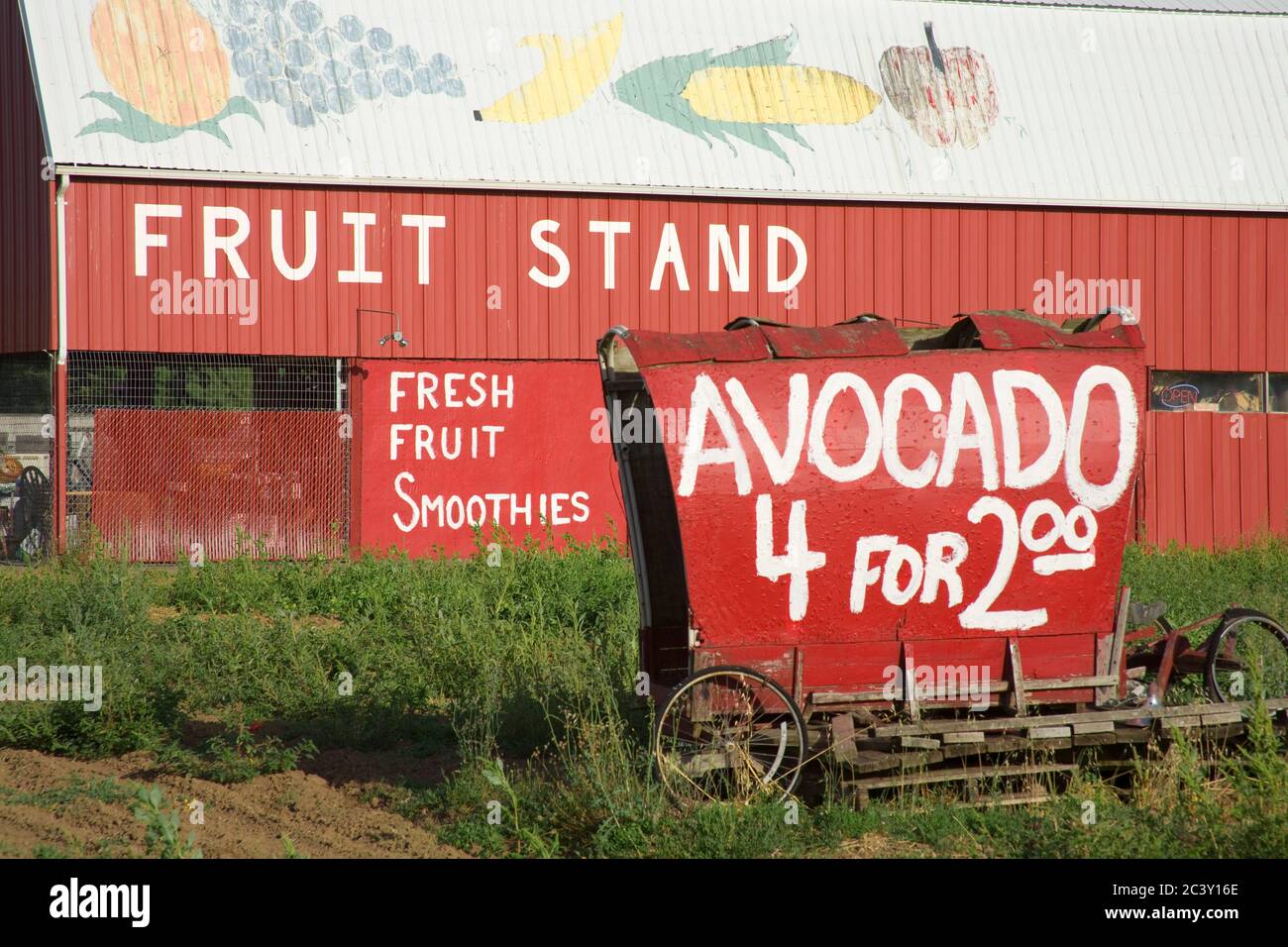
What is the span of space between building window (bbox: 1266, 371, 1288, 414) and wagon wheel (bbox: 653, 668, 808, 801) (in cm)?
1604

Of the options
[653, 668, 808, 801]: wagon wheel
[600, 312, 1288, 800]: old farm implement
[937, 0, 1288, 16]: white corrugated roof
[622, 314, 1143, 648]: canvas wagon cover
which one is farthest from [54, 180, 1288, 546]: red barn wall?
[653, 668, 808, 801]: wagon wheel

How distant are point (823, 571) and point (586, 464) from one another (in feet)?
37.0

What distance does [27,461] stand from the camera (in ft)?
59.3

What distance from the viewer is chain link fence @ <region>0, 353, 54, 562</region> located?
17.2m

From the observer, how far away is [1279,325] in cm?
2053

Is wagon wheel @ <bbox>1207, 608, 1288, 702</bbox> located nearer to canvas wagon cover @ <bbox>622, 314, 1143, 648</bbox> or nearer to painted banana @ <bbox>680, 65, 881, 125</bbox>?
canvas wagon cover @ <bbox>622, 314, 1143, 648</bbox>

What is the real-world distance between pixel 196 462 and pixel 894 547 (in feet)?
39.1

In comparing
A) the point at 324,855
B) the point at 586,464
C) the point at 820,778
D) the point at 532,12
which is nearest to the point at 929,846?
the point at 820,778

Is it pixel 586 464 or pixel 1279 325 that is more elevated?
pixel 1279 325

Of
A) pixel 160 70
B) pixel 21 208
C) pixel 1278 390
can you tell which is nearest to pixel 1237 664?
pixel 1278 390

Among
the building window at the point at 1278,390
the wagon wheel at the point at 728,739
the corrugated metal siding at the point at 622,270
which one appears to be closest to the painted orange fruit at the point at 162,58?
the corrugated metal siding at the point at 622,270

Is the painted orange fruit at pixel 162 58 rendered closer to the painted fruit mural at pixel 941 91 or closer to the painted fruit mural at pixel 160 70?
the painted fruit mural at pixel 160 70

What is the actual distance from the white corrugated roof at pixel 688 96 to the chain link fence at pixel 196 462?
2.80 metres

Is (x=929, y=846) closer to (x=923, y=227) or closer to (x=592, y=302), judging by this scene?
(x=592, y=302)
